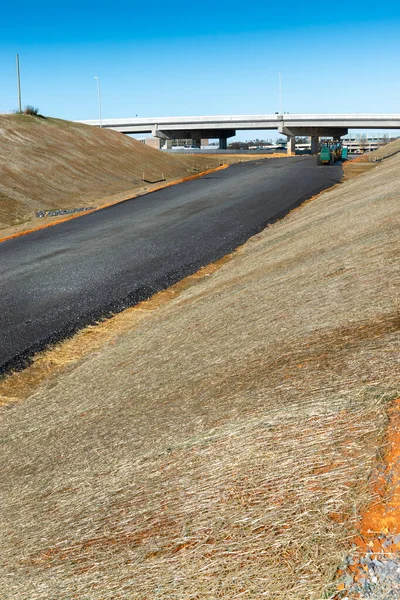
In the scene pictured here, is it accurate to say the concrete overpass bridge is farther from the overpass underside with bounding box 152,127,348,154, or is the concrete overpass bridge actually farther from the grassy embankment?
the grassy embankment

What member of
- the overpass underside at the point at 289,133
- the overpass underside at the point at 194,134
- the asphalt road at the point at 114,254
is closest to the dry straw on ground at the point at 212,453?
the asphalt road at the point at 114,254

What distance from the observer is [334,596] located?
455 centimetres

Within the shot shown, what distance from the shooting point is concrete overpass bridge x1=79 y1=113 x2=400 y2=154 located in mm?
109125

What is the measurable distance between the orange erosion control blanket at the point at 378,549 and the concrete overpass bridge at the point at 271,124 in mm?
110998

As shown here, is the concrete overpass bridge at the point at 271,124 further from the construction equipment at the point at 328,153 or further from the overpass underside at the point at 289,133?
the construction equipment at the point at 328,153

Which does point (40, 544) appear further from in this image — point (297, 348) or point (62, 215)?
point (62, 215)

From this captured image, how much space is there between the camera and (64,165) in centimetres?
4816

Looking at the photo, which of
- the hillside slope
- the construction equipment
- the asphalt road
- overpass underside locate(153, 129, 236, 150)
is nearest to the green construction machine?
the construction equipment

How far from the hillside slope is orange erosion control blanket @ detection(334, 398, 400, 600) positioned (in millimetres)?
29721

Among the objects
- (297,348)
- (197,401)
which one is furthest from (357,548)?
(297,348)

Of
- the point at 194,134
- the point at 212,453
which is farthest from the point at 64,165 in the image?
the point at 194,134

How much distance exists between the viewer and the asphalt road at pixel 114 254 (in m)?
16.4

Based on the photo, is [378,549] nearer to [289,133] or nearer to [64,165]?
[64,165]

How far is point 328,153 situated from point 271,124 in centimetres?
5760
